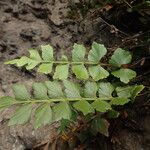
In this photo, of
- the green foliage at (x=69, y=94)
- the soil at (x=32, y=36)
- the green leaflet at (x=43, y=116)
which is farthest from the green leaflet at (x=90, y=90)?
the soil at (x=32, y=36)

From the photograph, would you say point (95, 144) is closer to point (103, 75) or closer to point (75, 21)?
point (103, 75)

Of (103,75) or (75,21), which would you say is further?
(75,21)

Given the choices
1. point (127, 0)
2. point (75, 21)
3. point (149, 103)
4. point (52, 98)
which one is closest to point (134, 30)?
point (127, 0)

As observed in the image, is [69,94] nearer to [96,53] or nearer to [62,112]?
[62,112]

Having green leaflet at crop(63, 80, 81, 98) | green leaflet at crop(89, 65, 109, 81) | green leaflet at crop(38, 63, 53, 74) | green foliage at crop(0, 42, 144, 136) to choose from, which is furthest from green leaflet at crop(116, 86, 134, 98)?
green leaflet at crop(38, 63, 53, 74)

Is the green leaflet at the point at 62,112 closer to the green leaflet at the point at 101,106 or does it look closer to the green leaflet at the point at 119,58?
the green leaflet at the point at 101,106

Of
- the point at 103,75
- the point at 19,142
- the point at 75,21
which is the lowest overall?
the point at 19,142
